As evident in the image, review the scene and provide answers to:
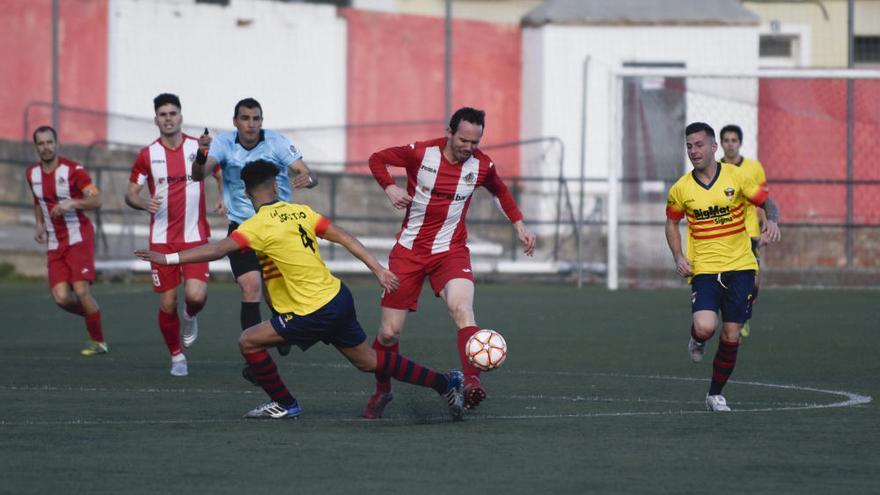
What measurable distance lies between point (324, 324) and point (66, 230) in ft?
19.4

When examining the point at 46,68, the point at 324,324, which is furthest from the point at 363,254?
the point at 46,68

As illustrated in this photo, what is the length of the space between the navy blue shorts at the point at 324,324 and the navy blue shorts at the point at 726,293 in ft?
7.93

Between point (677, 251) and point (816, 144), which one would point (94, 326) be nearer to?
point (677, 251)

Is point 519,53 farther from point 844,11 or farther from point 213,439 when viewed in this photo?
point 213,439

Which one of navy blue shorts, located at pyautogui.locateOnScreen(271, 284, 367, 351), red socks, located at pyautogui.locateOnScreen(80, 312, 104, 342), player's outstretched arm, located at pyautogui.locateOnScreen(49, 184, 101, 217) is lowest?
red socks, located at pyautogui.locateOnScreen(80, 312, 104, 342)

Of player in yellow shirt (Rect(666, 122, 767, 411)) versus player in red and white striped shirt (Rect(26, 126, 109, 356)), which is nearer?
player in yellow shirt (Rect(666, 122, 767, 411))

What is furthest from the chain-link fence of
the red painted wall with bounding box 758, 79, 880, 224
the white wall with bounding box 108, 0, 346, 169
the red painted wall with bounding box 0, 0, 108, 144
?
the red painted wall with bounding box 0, 0, 108, 144

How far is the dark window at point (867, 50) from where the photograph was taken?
28141 mm

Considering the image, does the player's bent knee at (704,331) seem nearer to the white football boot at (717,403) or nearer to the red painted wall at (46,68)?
the white football boot at (717,403)

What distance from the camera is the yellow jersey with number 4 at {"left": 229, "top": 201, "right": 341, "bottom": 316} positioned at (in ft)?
29.3

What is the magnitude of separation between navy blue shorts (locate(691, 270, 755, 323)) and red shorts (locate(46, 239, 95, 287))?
19.8 ft

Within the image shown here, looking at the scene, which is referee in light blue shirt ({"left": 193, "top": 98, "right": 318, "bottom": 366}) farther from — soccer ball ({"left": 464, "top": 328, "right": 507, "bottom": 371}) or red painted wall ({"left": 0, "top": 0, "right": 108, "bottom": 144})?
red painted wall ({"left": 0, "top": 0, "right": 108, "bottom": 144})

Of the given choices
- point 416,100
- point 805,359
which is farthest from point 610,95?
point 805,359

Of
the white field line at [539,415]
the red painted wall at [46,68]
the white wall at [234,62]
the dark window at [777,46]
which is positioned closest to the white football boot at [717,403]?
the white field line at [539,415]
